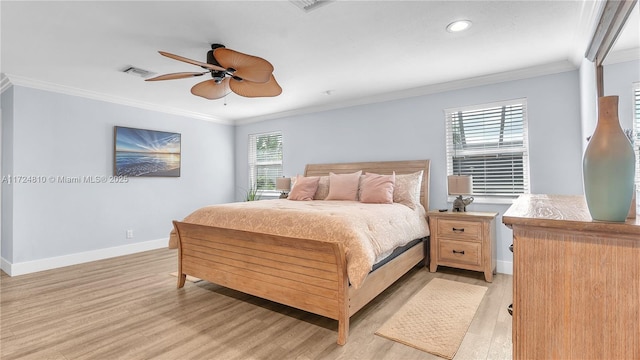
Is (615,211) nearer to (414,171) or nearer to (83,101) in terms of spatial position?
(414,171)

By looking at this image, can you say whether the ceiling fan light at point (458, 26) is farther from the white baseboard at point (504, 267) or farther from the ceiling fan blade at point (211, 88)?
the white baseboard at point (504, 267)

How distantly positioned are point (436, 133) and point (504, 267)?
1.86 metres

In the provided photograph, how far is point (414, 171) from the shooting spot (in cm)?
420

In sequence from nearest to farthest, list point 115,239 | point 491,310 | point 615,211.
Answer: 1. point 615,211
2. point 491,310
3. point 115,239

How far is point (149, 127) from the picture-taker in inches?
199

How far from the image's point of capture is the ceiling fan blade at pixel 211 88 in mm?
2896

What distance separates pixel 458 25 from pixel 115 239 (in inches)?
204

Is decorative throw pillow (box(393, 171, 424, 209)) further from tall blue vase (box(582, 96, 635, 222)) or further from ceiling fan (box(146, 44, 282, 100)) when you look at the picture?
tall blue vase (box(582, 96, 635, 222))

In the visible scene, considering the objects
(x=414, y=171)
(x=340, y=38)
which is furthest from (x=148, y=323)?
(x=414, y=171)

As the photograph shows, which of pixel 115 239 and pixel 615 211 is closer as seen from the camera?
pixel 615 211

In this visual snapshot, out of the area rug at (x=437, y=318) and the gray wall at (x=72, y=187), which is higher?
the gray wall at (x=72, y=187)

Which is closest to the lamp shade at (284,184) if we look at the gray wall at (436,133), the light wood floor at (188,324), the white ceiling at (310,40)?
the gray wall at (436,133)

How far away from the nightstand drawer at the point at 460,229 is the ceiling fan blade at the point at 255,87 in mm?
2415

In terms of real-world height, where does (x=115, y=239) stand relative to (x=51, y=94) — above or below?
below
